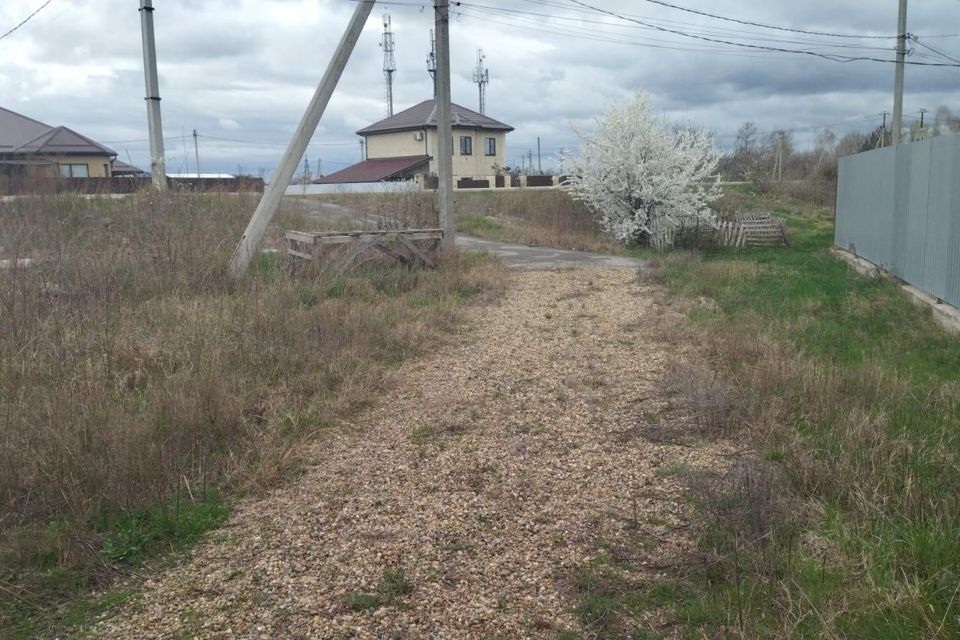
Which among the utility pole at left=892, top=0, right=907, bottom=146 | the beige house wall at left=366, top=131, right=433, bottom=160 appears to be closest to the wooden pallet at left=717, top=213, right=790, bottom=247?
the utility pole at left=892, top=0, right=907, bottom=146

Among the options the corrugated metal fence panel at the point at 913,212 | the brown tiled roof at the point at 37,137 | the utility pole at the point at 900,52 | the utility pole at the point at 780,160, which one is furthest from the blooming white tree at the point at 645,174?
Answer: the brown tiled roof at the point at 37,137

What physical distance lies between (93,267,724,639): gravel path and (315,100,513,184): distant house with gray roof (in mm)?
38273

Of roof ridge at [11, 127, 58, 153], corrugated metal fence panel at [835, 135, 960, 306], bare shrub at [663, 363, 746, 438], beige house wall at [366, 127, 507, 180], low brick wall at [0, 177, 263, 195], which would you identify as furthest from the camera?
beige house wall at [366, 127, 507, 180]

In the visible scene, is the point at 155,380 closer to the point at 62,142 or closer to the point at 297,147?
the point at 297,147

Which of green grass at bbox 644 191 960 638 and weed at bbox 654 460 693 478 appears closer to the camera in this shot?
green grass at bbox 644 191 960 638

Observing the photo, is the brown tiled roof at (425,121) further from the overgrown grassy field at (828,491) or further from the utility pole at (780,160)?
the overgrown grassy field at (828,491)

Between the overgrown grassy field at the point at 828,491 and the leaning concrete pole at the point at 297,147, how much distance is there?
5.88 meters

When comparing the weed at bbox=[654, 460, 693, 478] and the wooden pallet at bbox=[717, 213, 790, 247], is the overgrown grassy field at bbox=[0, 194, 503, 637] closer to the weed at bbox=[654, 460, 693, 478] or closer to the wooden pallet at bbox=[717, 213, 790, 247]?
the weed at bbox=[654, 460, 693, 478]

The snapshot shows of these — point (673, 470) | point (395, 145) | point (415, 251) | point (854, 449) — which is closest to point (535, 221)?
point (415, 251)

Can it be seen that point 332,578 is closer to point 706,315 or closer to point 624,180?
point 706,315

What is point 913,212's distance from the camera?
1080 centimetres

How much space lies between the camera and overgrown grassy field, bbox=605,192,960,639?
2.93m

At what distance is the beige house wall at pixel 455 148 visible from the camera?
4541cm

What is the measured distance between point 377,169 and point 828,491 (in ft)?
144
